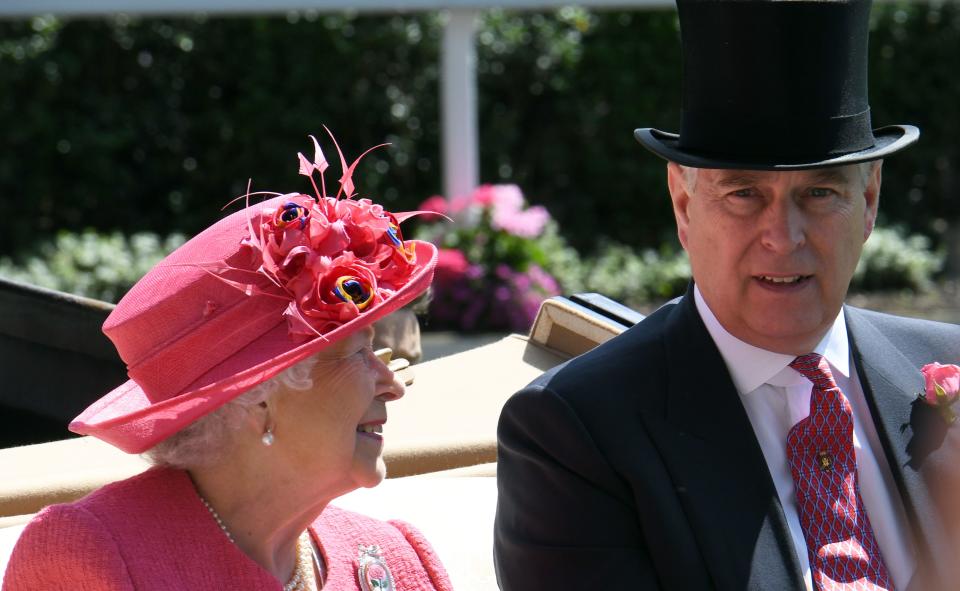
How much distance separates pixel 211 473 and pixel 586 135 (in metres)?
9.12

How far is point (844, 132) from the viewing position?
213 cm

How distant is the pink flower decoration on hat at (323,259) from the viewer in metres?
1.99

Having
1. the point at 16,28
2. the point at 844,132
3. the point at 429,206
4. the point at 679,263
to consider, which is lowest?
the point at 679,263

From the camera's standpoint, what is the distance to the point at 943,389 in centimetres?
→ 220

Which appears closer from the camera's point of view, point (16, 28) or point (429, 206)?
point (429, 206)

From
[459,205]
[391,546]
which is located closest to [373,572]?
[391,546]

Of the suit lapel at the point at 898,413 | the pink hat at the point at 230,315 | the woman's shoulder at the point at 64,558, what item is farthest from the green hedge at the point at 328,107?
the woman's shoulder at the point at 64,558

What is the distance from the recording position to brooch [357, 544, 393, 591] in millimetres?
2240

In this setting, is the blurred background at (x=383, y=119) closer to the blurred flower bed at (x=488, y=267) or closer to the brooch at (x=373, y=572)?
the blurred flower bed at (x=488, y=267)

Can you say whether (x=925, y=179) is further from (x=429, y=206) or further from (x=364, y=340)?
(x=364, y=340)

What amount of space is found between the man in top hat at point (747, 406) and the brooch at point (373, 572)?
0.22 meters

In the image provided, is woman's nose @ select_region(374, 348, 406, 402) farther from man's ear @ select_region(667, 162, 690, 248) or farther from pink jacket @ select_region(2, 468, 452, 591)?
man's ear @ select_region(667, 162, 690, 248)

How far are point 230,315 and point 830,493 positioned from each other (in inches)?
37.9

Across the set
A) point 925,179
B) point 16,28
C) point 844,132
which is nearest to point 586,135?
point 925,179
